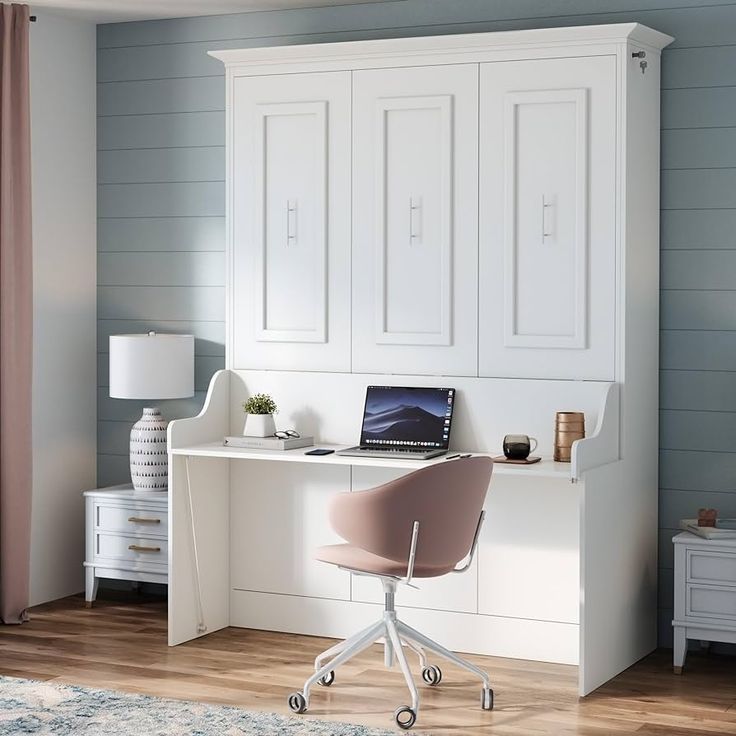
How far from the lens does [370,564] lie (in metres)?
4.07

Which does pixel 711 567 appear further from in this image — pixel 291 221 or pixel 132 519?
pixel 132 519

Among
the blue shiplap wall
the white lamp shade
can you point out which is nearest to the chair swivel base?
the blue shiplap wall

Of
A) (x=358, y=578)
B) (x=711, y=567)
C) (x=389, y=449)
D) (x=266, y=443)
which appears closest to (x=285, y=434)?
(x=266, y=443)

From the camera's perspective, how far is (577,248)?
14.9 feet

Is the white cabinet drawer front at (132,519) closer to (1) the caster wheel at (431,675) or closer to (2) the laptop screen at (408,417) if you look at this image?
(2) the laptop screen at (408,417)

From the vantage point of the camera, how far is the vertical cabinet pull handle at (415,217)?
4.80 metres

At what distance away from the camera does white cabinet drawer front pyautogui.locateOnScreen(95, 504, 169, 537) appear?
5297 millimetres

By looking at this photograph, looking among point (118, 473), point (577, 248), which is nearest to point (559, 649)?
point (577, 248)

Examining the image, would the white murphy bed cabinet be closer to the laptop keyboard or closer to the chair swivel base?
the laptop keyboard

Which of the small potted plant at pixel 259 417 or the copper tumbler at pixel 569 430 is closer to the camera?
the copper tumbler at pixel 569 430

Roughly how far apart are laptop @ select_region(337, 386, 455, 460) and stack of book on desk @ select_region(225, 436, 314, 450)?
211 mm

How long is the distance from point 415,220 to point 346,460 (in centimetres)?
97

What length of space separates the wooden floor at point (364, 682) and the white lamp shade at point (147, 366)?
96 centimetres

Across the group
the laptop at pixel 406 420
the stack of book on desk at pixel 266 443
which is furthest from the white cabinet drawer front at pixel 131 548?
the laptop at pixel 406 420
